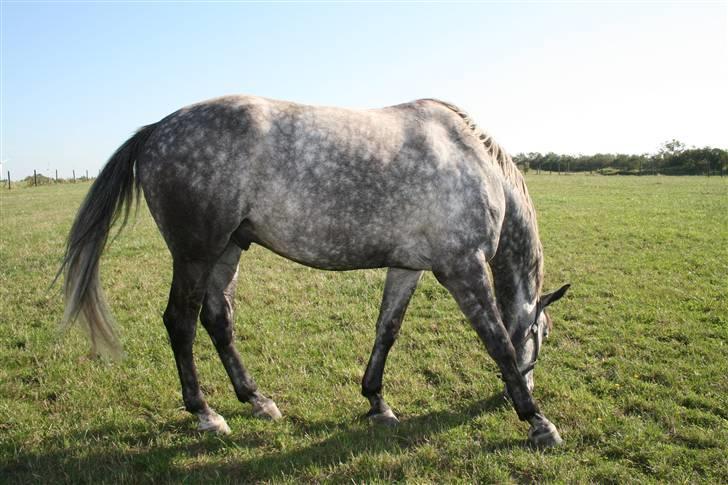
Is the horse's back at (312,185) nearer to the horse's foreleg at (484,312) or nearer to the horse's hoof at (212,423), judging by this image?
the horse's foreleg at (484,312)

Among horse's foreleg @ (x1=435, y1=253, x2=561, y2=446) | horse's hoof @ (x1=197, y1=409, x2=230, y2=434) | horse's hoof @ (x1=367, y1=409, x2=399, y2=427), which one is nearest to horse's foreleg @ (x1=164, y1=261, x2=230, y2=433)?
horse's hoof @ (x1=197, y1=409, x2=230, y2=434)

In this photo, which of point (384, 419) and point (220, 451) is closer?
point (220, 451)

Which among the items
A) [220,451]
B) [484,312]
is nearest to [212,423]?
[220,451]

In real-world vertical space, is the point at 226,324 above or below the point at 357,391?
above

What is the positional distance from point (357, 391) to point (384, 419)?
1.96 feet

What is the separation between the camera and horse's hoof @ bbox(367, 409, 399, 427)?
13.1 feet

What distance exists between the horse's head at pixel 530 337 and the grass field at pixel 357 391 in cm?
40

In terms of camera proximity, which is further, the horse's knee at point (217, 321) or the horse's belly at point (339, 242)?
the horse's knee at point (217, 321)

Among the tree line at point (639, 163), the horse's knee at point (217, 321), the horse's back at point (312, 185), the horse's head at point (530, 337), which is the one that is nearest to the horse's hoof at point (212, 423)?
the horse's knee at point (217, 321)

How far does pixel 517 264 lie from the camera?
4215 millimetres

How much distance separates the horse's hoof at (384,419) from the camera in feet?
13.1

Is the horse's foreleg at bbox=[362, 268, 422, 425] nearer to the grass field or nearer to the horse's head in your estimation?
the grass field

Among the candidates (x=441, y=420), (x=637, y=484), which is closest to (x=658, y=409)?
(x=637, y=484)

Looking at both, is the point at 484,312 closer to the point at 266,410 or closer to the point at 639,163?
the point at 266,410
